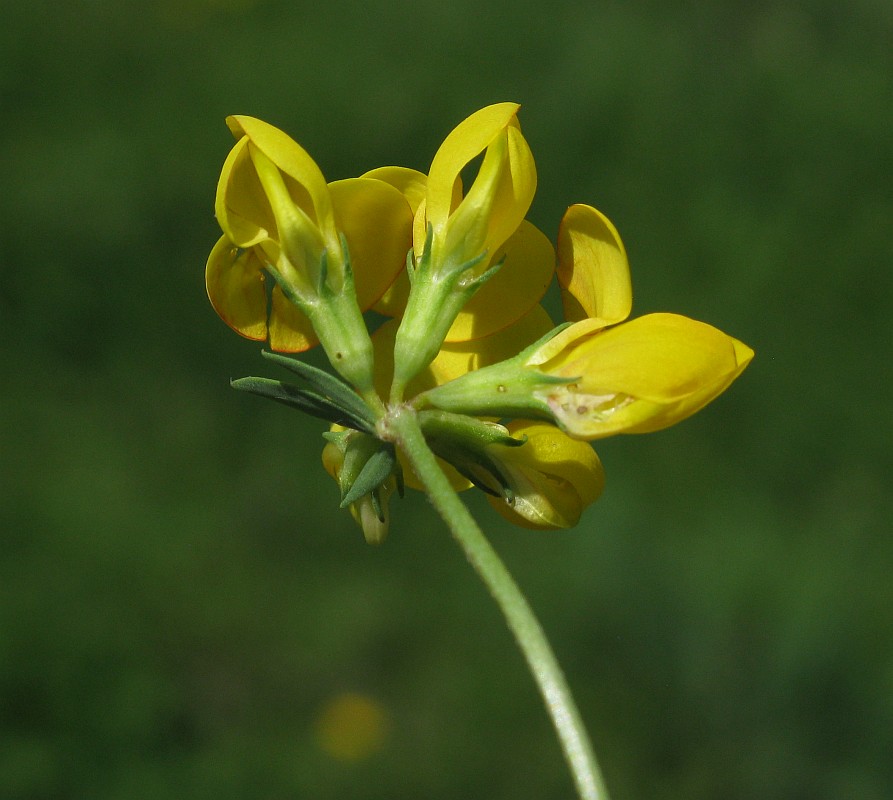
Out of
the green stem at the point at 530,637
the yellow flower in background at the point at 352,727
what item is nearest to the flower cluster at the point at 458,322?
the green stem at the point at 530,637

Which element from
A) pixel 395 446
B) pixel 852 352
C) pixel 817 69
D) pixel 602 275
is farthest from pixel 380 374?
pixel 817 69

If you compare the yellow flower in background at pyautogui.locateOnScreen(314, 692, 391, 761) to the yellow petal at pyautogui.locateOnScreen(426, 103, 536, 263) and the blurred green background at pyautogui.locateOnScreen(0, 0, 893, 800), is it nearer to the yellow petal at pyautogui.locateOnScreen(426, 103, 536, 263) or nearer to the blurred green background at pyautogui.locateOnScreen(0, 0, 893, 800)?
the blurred green background at pyautogui.locateOnScreen(0, 0, 893, 800)

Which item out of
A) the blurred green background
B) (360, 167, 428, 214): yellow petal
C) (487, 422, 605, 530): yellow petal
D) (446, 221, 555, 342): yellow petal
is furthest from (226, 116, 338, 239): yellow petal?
the blurred green background

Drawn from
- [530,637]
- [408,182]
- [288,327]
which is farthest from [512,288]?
[530,637]

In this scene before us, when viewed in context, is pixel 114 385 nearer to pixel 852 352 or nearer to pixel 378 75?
pixel 378 75

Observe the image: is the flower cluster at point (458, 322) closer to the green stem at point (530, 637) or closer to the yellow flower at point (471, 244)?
the yellow flower at point (471, 244)

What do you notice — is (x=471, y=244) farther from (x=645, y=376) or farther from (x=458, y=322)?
(x=645, y=376)
